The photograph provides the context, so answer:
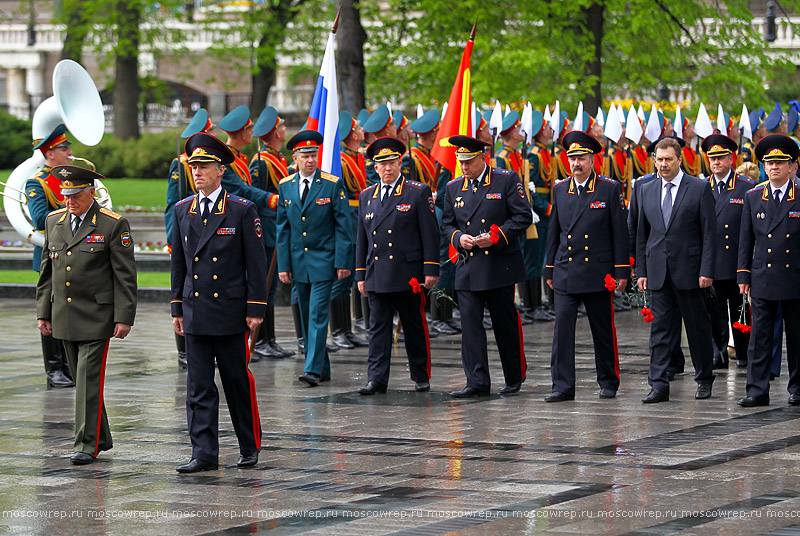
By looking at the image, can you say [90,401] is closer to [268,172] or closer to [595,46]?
[268,172]

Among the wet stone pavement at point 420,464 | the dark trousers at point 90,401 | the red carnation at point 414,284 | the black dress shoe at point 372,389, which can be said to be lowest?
the wet stone pavement at point 420,464

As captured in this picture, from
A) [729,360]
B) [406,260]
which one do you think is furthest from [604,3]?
[406,260]

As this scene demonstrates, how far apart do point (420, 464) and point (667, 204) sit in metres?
3.64

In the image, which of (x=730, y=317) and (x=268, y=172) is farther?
(x=268, y=172)

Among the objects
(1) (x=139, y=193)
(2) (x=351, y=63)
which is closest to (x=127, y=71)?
(1) (x=139, y=193)

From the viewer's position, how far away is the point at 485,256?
36.8 ft

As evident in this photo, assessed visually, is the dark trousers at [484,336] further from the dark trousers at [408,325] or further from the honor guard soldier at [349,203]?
the honor guard soldier at [349,203]

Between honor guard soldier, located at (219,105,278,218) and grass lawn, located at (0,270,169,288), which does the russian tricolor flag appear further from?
grass lawn, located at (0,270,169,288)

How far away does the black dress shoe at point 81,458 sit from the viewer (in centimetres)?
855

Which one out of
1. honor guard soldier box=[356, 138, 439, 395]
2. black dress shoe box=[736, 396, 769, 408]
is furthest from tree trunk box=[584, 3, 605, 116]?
black dress shoe box=[736, 396, 769, 408]

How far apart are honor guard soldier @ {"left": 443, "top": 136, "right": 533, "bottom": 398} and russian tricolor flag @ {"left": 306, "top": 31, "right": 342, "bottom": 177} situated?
332cm

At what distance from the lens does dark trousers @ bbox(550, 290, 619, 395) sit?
35.9 feet

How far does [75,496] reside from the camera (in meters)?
7.61

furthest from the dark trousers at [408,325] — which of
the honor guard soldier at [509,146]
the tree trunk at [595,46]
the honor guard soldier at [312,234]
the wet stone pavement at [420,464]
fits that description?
the tree trunk at [595,46]
